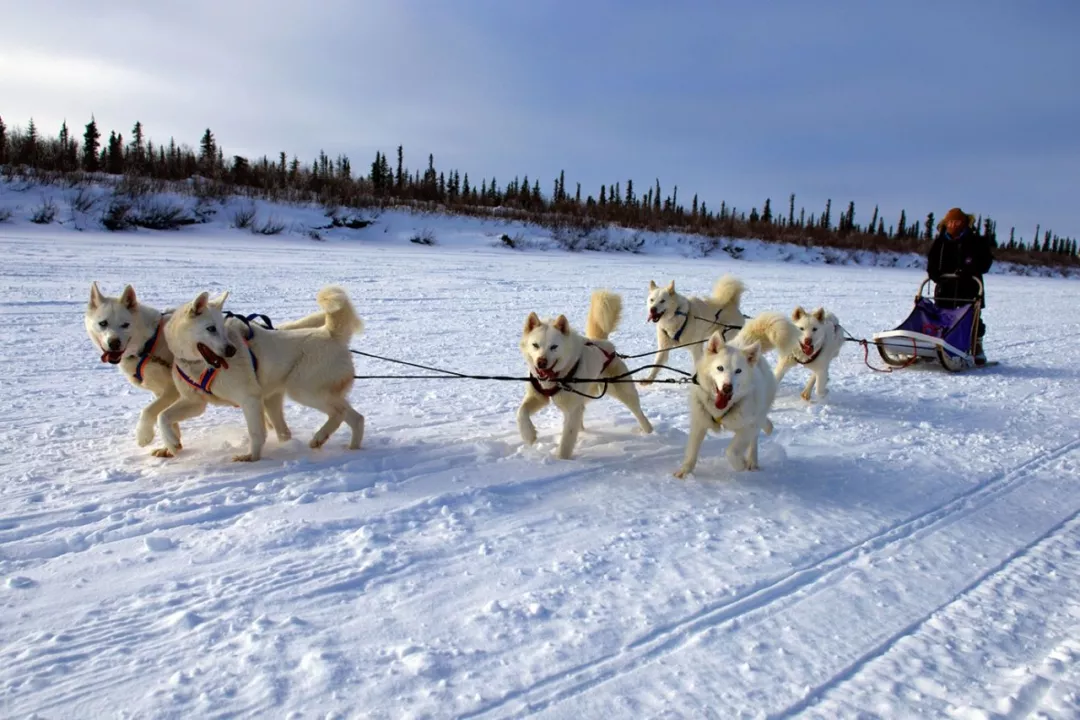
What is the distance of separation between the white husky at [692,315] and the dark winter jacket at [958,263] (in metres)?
2.88

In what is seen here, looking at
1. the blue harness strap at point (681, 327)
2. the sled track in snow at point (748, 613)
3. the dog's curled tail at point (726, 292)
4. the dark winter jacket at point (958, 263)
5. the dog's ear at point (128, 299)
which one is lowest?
the sled track in snow at point (748, 613)

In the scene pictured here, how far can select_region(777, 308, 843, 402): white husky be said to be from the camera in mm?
5844

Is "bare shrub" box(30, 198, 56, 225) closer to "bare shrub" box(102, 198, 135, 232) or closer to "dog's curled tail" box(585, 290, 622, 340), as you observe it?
"bare shrub" box(102, 198, 135, 232)

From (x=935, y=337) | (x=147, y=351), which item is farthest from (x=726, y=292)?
(x=147, y=351)

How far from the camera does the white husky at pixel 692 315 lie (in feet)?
21.6

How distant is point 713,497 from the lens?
3.71 metres

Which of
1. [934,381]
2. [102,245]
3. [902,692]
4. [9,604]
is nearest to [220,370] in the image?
[9,604]

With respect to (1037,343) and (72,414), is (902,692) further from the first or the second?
(1037,343)

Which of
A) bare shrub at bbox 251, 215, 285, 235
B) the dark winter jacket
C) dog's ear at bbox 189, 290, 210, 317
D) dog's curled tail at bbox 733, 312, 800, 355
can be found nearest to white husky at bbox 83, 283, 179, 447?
dog's ear at bbox 189, 290, 210, 317

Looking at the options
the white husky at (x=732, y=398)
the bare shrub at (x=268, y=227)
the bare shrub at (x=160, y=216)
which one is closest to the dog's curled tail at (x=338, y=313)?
the white husky at (x=732, y=398)

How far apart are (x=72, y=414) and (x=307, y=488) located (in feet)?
7.48

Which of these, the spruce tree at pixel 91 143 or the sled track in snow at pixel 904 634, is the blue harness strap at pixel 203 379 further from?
the spruce tree at pixel 91 143

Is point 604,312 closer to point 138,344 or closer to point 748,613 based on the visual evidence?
point 748,613

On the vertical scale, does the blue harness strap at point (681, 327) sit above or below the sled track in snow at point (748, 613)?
above
